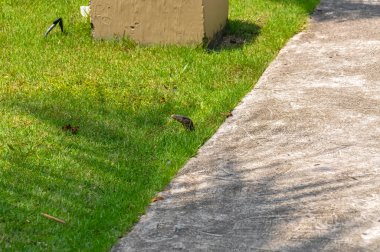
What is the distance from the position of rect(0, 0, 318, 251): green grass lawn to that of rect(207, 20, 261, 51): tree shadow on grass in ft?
0.11

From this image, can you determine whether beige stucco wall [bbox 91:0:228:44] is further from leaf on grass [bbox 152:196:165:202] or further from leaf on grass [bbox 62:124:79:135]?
leaf on grass [bbox 152:196:165:202]

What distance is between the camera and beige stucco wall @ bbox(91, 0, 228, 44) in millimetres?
9375

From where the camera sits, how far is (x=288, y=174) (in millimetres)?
6125

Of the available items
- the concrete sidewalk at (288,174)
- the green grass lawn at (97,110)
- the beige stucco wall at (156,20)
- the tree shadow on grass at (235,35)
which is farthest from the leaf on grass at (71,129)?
the tree shadow on grass at (235,35)

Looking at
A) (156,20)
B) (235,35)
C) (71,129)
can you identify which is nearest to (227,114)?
(71,129)

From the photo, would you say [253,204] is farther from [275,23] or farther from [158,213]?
[275,23]

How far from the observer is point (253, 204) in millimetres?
5598

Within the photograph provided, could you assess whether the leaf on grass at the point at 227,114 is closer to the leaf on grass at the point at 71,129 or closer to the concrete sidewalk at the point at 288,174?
the concrete sidewalk at the point at 288,174

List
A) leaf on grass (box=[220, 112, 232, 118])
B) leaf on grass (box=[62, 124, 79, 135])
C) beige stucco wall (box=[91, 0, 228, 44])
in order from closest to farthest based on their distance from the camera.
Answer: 1. leaf on grass (box=[62, 124, 79, 135])
2. leaf on grass (box=[220, 112, 232, 118])
3. beige stucco wall (box=[91, 0, 228, 44])

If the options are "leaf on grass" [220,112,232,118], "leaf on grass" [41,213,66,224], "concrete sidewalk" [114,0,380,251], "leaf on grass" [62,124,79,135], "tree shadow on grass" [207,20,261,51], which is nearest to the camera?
"concrete sidewalk" [114,0,380,251]

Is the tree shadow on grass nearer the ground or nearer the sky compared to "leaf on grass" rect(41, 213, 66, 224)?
nearer the ground

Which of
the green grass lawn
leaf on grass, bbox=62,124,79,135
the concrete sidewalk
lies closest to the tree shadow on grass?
the green grass lawn

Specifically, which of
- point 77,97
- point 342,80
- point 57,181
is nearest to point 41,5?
point 77,97

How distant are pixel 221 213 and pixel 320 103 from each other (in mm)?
2471
